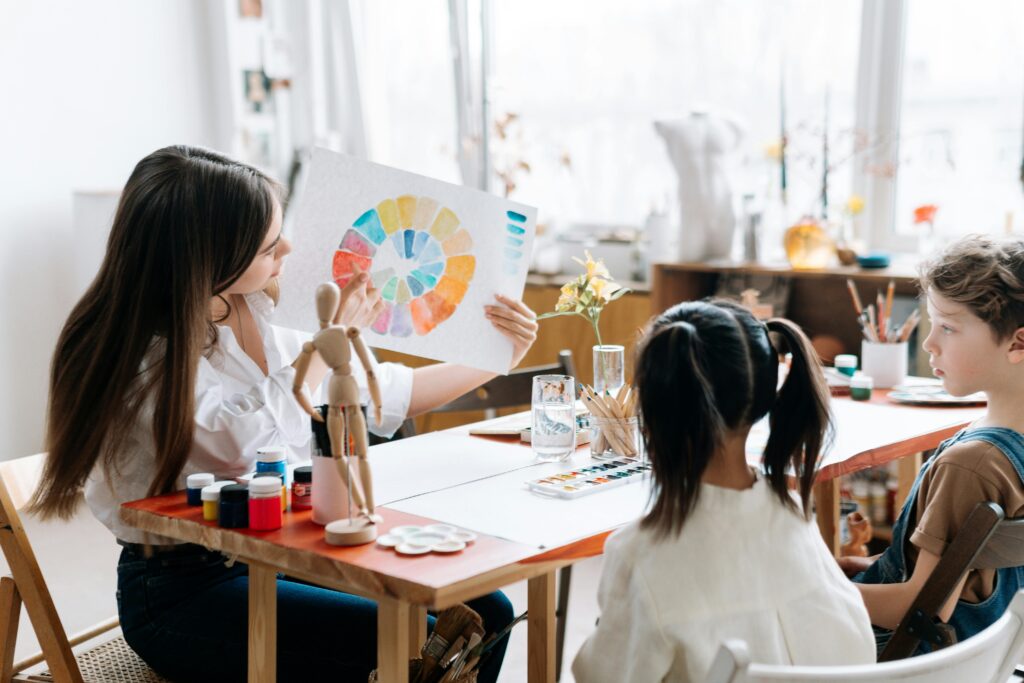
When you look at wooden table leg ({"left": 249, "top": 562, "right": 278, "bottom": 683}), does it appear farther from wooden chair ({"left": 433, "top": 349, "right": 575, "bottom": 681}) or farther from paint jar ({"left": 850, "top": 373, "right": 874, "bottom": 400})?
paint jar ({"left": 850, "top": 373, "right": 874, "bottom": 400})

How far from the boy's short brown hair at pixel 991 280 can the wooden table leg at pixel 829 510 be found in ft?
2.53

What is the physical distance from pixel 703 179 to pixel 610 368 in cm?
161

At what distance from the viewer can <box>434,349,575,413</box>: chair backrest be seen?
2.26 m

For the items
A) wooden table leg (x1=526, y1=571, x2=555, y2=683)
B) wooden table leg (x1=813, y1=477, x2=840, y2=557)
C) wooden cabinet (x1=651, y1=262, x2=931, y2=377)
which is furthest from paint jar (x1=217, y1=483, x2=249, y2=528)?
wooden cabinet (x1=651, y1=262, x2=931, y2=377)

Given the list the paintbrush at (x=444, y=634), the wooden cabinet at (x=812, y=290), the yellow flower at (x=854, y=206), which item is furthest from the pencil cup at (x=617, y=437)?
the yellow flower at (x=854, y=206)

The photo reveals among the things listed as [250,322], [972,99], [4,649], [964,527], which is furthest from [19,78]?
[964,527]

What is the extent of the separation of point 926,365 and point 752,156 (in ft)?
3.07

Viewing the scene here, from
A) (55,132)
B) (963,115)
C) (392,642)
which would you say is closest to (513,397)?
(392,642)

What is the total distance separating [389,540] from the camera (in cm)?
126

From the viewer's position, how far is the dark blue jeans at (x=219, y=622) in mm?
1489

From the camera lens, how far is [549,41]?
402cm

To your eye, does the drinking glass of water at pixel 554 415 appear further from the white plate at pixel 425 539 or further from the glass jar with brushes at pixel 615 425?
the white plate at pixel 425 539

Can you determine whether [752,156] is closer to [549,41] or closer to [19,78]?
[549,41]

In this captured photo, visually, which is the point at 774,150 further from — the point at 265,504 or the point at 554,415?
the point at 265,504
